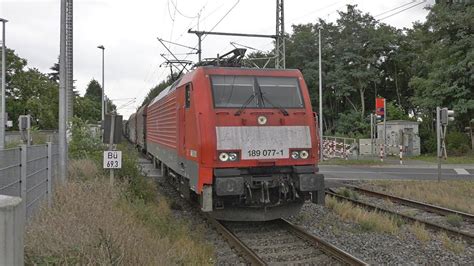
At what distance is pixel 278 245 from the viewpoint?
319 inches

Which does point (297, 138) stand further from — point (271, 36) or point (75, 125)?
point (271, 36)

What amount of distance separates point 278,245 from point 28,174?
388cm

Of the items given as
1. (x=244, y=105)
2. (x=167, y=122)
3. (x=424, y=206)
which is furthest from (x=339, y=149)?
(x=244, y=105)

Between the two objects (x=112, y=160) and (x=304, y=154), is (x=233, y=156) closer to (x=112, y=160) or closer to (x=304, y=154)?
(x=304, y=154)

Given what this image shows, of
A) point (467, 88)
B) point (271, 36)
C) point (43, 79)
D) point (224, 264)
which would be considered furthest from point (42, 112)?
point (224, 264)

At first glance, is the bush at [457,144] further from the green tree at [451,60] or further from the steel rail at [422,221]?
the steel rail at [422,221]

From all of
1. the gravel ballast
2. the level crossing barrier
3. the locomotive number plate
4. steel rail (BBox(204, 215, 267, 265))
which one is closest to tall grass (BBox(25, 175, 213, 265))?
steel rail (BBox(204, 215, 267, 265))

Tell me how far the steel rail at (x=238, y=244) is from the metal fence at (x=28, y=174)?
291 centimetres

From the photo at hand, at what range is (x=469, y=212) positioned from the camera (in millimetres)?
11938

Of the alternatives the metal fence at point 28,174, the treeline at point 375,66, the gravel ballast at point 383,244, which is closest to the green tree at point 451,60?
the treeline at point 375,66

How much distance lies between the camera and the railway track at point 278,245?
23.2ft

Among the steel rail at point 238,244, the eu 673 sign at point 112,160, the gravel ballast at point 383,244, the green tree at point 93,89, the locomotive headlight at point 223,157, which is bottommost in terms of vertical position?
the gravel ballast at point 383,244

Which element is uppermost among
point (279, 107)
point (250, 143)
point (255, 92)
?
point (255, 92)

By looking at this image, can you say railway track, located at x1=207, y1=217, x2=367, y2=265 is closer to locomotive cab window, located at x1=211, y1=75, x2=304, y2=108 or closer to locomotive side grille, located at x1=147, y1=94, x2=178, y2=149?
locomotive cab window, located at x1=211, y1=75, x2=304, y2=108
